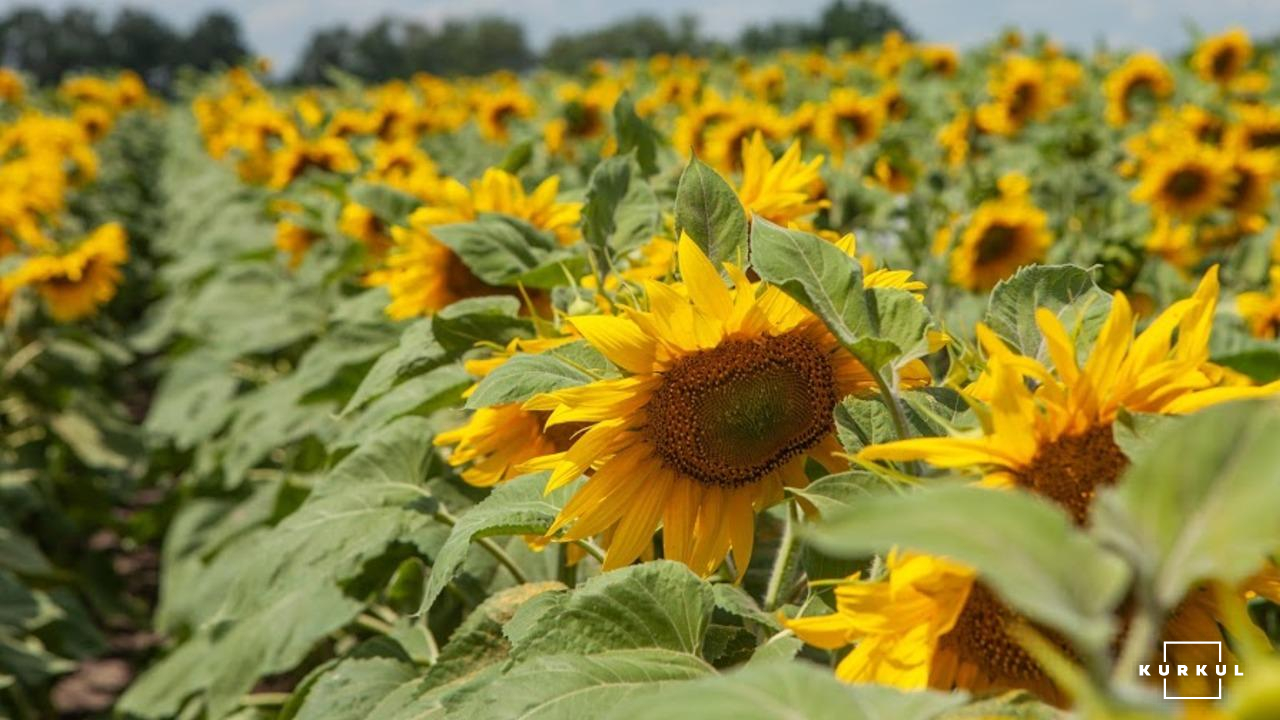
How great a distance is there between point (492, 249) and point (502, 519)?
2.28 feet

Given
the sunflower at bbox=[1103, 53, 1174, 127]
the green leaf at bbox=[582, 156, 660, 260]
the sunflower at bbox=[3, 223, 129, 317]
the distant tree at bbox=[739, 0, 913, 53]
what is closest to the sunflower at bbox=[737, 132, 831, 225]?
the green leaf at bbox=[582, 156, 660, 260]

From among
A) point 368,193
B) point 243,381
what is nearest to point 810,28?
point 243,381

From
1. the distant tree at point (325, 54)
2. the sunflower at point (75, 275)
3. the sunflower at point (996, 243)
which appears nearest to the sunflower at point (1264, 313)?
the sunflower at point (996, 243)

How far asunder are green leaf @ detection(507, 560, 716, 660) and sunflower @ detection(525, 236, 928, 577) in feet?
0.44

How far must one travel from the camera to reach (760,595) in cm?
172

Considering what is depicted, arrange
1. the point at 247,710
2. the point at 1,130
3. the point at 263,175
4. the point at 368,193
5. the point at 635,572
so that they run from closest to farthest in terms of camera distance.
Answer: the point at 635,572 < the point at 247,710 < the point at 368,193 < the point at 263,175 < the point at 1,130

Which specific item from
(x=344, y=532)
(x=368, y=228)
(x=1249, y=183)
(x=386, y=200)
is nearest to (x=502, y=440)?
(x=344, y=532)

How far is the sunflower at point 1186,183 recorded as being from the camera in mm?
4000

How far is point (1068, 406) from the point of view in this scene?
3.08 ft

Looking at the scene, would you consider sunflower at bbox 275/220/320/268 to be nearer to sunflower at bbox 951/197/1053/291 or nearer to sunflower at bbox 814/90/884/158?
sunflower at bbox 814/90/884/158

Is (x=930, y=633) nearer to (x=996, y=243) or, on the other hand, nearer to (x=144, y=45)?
(x=996, y=243)

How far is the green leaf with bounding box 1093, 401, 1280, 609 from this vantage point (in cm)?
53

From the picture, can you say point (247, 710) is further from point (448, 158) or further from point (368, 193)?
point (448, 158)

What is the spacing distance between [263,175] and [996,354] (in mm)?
6308
